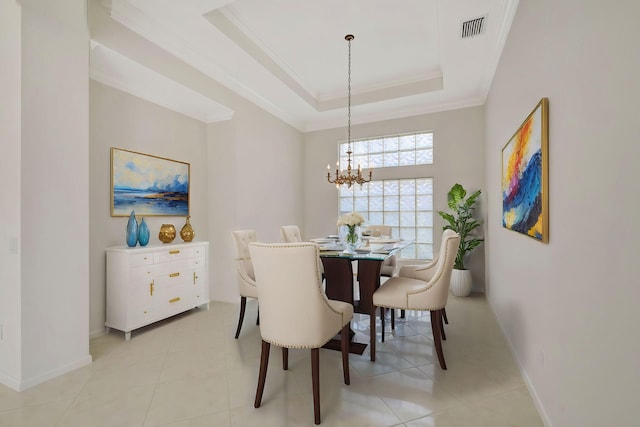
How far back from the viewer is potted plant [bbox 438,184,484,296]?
13.9 feet

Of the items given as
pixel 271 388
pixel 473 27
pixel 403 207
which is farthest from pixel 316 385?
pixel 403 207

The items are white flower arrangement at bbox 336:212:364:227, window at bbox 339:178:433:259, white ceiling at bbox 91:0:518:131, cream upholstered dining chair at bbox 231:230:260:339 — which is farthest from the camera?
window at bbox 339:178:433:259

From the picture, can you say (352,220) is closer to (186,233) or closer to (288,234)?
(288,234)

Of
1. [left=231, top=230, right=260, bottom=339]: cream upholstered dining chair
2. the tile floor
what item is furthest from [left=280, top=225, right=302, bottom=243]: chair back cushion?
the tile floor

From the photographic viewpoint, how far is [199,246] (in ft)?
11.9

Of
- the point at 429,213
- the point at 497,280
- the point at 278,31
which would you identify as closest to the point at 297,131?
the point at 278,31

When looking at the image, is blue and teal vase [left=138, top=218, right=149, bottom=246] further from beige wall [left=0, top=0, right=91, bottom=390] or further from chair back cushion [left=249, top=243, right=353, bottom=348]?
chair back cushion [left=249, top=243, right=353, bottom=348]

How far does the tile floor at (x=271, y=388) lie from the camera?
1.72 m

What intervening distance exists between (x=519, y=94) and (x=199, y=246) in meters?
3.55

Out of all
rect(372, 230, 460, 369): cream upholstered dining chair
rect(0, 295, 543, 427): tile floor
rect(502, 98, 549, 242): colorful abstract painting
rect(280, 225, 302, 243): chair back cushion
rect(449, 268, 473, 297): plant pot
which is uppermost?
rect(502, 98, 549, 242): colorful abstract painting

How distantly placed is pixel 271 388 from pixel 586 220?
6.60 feet

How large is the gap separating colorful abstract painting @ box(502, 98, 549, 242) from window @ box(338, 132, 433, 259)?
230 cm

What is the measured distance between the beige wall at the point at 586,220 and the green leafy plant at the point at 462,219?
2.25 m

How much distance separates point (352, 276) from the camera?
271 centimetres
